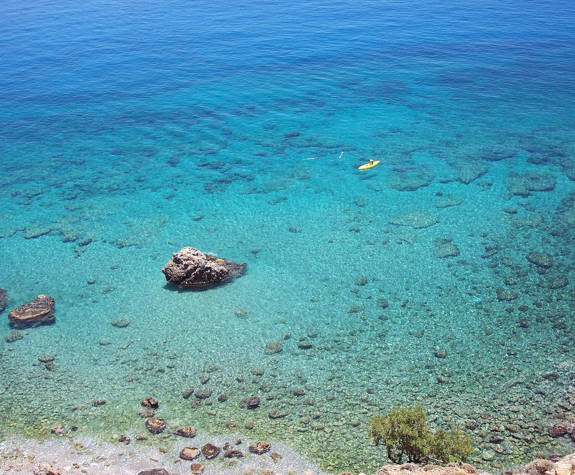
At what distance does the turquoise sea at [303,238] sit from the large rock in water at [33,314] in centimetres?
41

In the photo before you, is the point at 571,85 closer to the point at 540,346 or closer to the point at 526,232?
the point at 526,232

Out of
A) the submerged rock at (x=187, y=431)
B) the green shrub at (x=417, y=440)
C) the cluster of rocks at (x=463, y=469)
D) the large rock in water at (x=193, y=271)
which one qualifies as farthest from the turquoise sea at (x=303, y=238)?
the cluster of rocks at (x=463, y=469)

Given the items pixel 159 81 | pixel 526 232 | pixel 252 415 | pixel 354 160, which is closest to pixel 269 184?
→ pixel 354 160

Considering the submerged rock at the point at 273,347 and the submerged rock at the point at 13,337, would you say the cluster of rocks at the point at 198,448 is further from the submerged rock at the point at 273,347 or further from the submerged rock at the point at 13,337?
the submerged rock at the point at 13,337

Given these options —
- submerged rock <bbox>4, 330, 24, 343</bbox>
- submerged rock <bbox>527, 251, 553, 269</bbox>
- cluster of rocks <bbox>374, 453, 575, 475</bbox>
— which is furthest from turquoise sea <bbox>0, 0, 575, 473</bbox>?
cluster of rocks <bbox>374, 453, 575, 475</bbox>

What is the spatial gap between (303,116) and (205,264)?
2027 cm

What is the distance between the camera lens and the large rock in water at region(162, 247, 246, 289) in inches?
837

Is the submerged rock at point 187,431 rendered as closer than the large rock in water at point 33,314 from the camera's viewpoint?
Yes

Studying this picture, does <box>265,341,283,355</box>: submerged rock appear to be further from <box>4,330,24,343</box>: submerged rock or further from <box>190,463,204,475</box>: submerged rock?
<box>4,330,24,343</box>: submerged rock

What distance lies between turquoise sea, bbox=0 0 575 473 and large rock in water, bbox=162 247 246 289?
2.18 feet

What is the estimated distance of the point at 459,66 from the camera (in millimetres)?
45406

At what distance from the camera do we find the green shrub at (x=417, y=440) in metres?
12.0

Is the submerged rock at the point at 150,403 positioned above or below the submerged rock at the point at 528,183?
below

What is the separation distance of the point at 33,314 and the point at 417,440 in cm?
1570
